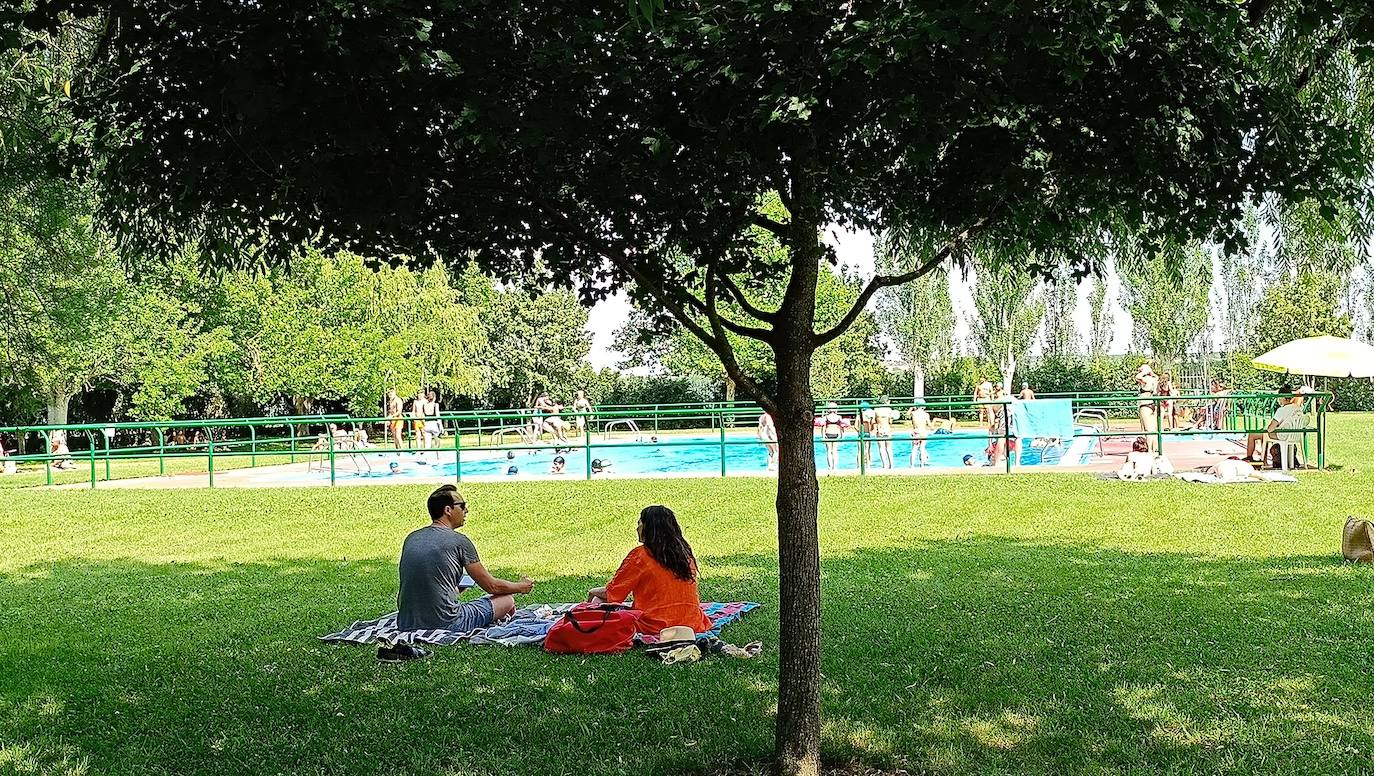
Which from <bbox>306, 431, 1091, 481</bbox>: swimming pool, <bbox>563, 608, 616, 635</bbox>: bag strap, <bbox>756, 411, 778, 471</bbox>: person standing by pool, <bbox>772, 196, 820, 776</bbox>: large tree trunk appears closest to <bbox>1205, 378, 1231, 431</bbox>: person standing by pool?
<bbox>306, 431, 1091, 481</bbox>: swimming pool

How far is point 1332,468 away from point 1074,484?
183 inches

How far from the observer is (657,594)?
6.45m

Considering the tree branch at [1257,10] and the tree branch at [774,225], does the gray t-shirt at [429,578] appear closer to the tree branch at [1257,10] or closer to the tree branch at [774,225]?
the tree branch at [774,225]

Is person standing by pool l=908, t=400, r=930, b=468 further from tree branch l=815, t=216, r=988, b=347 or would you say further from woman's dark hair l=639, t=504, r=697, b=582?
tree branch l=815, t=216, r=988, b=347

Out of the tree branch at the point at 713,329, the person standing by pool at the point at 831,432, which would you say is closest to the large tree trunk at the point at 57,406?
the person standing by pool at the point at 831,432

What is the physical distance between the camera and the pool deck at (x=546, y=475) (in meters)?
16.8

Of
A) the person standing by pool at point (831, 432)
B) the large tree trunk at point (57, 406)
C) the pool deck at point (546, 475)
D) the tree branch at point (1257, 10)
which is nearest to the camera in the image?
the tree branch at point (1257, 10)

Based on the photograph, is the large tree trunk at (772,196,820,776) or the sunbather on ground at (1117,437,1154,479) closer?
the large tree trunk at (772,196,820,776)

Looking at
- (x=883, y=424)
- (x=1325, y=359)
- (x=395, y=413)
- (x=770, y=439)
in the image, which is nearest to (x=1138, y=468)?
(x=1325, y=359)

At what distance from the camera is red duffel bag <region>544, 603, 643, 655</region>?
6.26 m

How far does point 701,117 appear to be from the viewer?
317 centimetres

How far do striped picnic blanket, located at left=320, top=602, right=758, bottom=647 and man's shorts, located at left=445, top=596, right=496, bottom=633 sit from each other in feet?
0.10

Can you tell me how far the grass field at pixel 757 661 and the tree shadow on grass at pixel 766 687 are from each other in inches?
0.8

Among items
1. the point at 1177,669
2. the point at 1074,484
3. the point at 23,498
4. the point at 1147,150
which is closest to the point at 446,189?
the point at 1147,150
